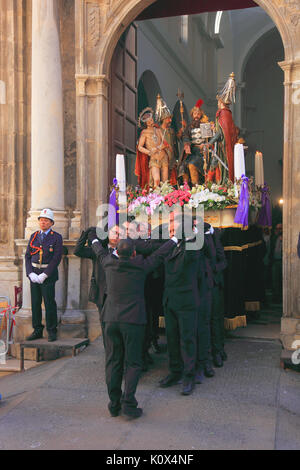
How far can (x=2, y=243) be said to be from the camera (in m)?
8.91

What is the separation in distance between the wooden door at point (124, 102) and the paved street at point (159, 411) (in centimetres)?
374

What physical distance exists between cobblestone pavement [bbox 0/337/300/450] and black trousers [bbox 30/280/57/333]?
0.89 m

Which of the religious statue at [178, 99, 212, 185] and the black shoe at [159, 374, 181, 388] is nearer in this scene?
the black shoe at [159, 374, 181, 388]

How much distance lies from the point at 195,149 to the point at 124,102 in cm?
168

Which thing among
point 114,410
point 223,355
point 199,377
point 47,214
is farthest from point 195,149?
point 114,410

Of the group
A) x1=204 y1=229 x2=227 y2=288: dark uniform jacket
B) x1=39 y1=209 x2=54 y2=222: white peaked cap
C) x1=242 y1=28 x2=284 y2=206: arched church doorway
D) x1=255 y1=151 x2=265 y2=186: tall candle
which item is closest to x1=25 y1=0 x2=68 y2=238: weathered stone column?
x1=39 y1=209 x2=54 y2=222: white peaked cap

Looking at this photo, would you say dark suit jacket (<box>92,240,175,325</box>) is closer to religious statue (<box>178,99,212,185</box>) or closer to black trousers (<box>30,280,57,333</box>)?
black trousers (<box>30,280,57,333</box>)

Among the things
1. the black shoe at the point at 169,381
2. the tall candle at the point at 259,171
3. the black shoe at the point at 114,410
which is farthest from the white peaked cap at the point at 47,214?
the tall candle at the point at 259,171

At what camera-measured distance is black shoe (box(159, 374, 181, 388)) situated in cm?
542

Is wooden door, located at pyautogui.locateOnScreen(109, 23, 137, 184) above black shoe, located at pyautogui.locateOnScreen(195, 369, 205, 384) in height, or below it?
above

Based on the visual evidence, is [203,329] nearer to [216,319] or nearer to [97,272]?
[216,319]

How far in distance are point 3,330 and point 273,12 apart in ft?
20.6

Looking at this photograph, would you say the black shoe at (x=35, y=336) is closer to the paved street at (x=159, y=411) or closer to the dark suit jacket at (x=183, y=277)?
the paved street at (x=159, y=411)

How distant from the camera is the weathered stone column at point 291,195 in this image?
6.99m
